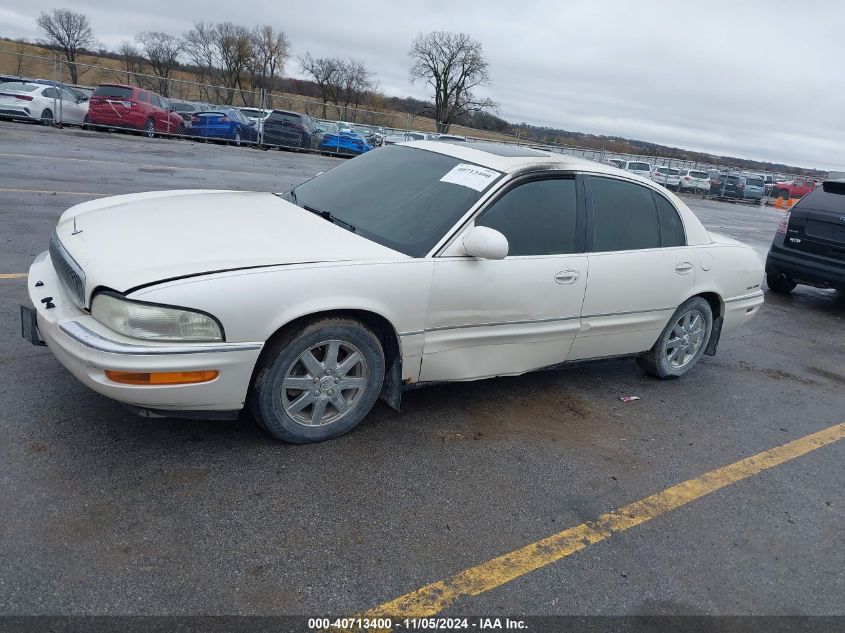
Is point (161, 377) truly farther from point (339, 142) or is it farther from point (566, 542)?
point (339, 142)

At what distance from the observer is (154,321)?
2.94m

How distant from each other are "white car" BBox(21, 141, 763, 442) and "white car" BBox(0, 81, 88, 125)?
18.5 meters

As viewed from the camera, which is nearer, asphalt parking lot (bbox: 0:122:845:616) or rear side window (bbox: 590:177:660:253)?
asphalt parking lot (bbox: 0:122:845:616)

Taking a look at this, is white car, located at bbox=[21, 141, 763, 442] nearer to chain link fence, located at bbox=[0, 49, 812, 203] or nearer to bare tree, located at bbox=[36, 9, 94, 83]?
chain link fence, located at bbox=[0, 49, 812, 203]

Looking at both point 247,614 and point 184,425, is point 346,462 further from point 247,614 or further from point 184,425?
point 247,614

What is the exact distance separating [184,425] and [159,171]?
10539 mm

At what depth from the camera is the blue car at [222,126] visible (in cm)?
2262

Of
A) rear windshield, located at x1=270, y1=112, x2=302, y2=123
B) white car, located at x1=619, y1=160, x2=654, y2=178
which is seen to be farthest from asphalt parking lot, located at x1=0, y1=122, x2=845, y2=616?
white car, located at x1=619, y1=160, x2=654, y2=178

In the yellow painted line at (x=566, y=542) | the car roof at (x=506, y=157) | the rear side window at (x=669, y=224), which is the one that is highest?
the car roof at (x=506, y=157)

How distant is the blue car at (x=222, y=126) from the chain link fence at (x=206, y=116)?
0.03 meters

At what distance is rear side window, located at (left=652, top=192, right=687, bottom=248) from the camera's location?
4898mm

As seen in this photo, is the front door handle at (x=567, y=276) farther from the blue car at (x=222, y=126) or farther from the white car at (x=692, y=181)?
the white car at (x=692, y=181)

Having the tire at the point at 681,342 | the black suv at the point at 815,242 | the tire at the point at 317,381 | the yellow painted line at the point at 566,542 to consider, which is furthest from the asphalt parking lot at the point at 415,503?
the black suv at the point at 815,242

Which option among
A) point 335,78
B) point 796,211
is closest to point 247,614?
point 796,211
